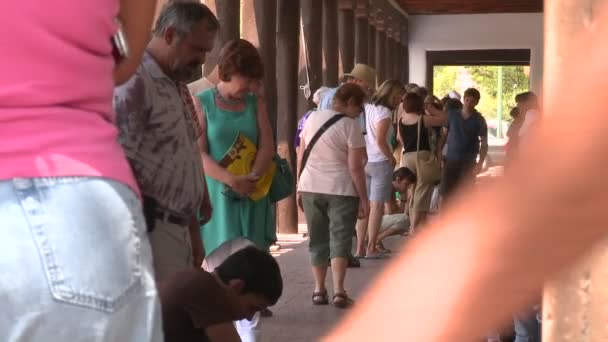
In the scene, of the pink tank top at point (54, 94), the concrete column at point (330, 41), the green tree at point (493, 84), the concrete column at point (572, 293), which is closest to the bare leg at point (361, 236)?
the concrete column at point (330, 41)

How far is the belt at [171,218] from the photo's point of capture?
3.59m

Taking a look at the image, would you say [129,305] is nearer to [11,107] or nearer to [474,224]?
[11,107]

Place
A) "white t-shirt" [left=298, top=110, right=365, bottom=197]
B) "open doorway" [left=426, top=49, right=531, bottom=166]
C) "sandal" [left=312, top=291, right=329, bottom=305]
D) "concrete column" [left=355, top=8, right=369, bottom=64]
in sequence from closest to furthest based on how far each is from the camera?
"white t-shirt" [left=298, top=110, right=365, bottom=197], "sandal" [left=312, top=291, right=329, bottom=305], "concrete column" [left=355, top=8, right=369, bottom=64], "open doorway" [left=426, top=49, right=531, bottom=166]

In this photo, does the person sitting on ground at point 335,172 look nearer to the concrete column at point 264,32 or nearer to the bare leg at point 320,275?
the bare leg at point 320,275

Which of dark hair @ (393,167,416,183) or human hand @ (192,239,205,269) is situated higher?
human hand @ (192,239,205,269)

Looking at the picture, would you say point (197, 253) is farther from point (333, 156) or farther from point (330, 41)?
point (330, 41)

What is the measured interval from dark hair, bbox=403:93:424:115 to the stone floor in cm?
192

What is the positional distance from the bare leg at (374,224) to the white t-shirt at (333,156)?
2.57m

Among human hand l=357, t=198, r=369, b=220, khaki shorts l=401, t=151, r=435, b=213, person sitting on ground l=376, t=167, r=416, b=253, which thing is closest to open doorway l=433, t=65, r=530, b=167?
khaki shorts l=401, t=151, r=435, b=213

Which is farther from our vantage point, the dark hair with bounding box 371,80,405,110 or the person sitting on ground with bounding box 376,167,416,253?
the person sitting on ground with bounding box 376,167,416,253

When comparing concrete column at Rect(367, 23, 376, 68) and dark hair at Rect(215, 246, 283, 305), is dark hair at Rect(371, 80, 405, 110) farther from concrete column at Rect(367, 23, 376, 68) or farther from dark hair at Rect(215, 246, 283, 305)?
concrete column at Rect(367, 23, 376, 68)

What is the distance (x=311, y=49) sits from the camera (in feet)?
46.8

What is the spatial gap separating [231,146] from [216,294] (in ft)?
7.31

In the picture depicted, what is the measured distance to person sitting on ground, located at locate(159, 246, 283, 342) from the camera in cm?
328
